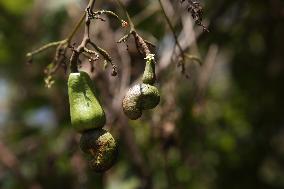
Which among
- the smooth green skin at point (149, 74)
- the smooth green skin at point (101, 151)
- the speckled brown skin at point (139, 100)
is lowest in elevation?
the smooth green skin at point (101, 151)

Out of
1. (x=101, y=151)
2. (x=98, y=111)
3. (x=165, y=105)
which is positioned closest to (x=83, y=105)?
(x=98, y=111)

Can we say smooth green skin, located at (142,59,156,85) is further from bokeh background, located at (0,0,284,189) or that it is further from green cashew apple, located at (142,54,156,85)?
bokeh background, located at (0,0,284,189)

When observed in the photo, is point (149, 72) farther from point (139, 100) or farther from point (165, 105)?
point (165, 105)

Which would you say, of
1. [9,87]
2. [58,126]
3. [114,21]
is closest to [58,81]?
[58,126]

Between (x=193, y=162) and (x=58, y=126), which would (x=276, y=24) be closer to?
(x=193, y=162)

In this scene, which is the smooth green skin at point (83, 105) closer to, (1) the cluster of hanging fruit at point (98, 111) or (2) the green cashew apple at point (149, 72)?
(1) the cluster of hanging fruit at point (98, 111)

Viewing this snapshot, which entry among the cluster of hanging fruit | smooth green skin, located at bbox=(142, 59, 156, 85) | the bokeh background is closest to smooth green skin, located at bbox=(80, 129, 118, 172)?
the cluster of hanging fruit

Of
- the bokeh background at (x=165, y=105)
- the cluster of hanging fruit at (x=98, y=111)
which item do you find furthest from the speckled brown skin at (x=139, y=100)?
the bokeh background at (x=165, y=105)
